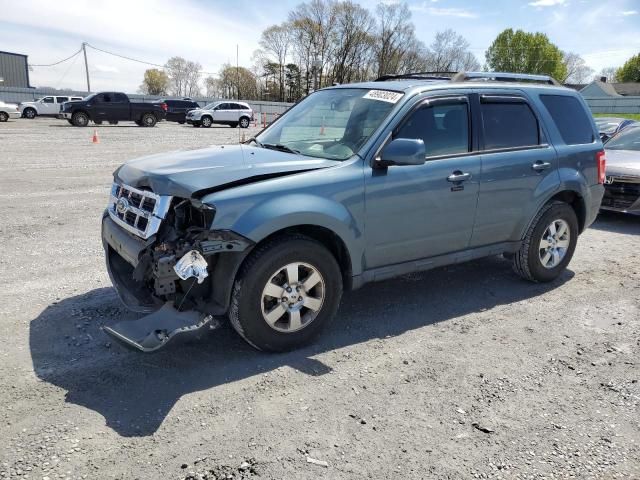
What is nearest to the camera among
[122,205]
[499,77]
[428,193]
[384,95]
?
[122,205]

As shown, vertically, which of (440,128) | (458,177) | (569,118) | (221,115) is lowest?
(458,177)

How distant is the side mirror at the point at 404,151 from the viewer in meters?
4.02

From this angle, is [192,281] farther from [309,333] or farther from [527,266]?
[527,266]

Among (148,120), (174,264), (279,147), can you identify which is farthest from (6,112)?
(174,264)

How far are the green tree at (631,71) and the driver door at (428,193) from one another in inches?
5284

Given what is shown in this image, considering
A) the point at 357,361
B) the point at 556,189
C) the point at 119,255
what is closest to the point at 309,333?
the point at 357,361

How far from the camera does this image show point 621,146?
9961 millimetres

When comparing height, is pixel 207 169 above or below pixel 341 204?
above

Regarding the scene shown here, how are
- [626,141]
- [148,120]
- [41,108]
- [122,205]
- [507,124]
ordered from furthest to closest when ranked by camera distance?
[41,108]
[148,120]
[626,141]
[507,124]
[122,205]

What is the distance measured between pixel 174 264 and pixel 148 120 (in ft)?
97.5

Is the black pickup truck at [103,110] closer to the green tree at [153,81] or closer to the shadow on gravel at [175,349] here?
the shadow on gravel at [175,349]

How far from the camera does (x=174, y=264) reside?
344cm

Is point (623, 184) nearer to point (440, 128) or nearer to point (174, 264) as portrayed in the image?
point (440, 128)

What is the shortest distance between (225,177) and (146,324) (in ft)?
3.59
